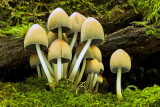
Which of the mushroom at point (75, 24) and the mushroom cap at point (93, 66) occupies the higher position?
the mushroom at point (75, 24)

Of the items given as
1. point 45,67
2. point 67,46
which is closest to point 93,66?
point 67,46

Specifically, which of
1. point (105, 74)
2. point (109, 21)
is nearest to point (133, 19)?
A: point (109, 21)

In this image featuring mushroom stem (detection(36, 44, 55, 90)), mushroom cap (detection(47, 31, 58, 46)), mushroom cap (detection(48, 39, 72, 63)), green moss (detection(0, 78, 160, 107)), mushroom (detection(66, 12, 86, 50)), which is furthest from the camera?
mushroom cap (detection(47, 31, 58, 46))

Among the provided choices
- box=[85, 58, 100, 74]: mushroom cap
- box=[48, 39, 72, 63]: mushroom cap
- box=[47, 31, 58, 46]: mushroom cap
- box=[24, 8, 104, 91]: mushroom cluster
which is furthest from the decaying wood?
box=[48, 39, 72, 63]: mushroom cap

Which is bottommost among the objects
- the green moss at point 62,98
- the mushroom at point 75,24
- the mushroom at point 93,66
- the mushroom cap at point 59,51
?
the green moss at point 62,98

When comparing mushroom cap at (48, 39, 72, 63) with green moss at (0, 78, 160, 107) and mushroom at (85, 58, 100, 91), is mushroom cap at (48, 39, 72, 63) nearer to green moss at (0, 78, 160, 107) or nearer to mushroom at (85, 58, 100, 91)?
green moss at (0, 78, 160, 107)

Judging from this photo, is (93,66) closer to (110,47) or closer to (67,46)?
(67,46)

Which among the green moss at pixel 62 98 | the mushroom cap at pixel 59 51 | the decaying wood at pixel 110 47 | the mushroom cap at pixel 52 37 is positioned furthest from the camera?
the decaying wood at pixel 110 47

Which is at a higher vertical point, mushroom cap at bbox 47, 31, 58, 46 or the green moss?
mushroom cap at bbox 47, 31, 58, 46

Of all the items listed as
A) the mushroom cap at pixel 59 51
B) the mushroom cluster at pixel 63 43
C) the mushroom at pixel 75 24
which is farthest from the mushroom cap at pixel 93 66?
the mushroom cap at pixel 59 51

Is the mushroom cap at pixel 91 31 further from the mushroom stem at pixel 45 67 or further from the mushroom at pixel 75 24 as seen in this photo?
the mushroom stem at pixel 45 67
